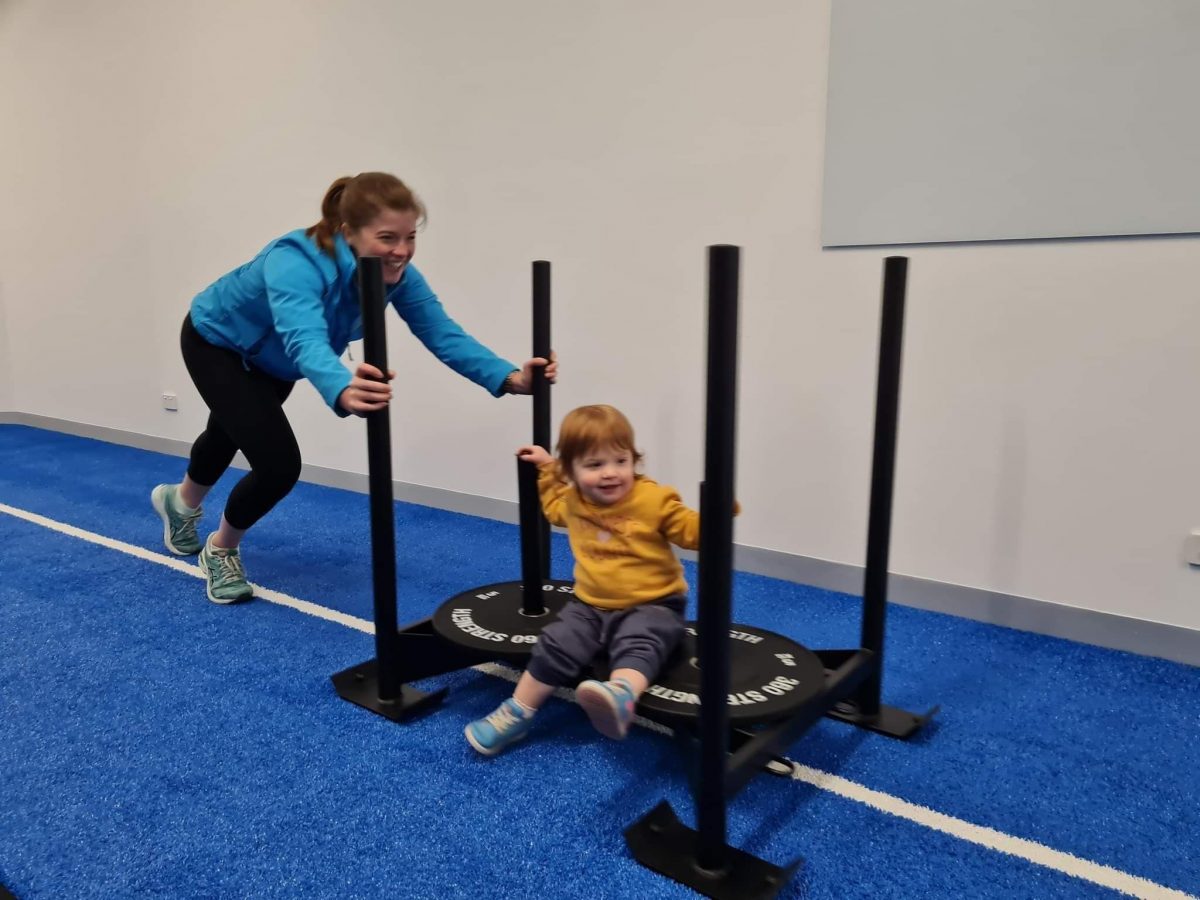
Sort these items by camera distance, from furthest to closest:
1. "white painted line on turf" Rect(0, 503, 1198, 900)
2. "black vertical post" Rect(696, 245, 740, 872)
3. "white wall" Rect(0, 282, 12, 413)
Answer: "white wall" Rect(0, 282, 12, 413) → "white painted line on turf" Rect(0, 503, 1198, 900) → "black vertical post" Rect(696, 245, 740, 872)

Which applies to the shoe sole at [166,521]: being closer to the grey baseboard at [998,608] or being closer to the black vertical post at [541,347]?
the black vertical post at [541,347]

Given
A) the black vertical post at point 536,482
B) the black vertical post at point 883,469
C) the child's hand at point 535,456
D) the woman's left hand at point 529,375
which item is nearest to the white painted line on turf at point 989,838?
the black vertical post at point 883,469

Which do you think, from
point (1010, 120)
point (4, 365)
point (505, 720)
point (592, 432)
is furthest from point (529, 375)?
point (4, 365)

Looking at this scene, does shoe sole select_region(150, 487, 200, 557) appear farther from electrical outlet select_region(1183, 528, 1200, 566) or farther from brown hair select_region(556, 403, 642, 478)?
electrical outlet select_region(1183, 528, 1200, 566)

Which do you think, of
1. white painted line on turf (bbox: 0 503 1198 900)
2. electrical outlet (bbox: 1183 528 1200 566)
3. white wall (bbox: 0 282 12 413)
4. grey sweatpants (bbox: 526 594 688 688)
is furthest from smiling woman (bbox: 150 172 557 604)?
white wall (bbox: 0 282 12 413)

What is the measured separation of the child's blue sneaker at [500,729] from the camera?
5.14 ft

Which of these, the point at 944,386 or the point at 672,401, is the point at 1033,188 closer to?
the point at 944,386

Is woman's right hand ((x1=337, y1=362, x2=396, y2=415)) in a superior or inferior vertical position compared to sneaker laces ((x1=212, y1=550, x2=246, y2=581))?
superior

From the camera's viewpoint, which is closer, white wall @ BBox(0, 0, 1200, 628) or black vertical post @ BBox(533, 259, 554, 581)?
black vertical post @ BBox(533, 259, 554, 581)

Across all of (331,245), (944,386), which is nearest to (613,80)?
(331,245)

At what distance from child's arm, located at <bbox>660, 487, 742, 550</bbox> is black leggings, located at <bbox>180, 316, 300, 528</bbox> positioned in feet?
3.81

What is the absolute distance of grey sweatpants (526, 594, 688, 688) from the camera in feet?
4.97

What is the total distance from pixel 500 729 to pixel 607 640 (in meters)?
0.26

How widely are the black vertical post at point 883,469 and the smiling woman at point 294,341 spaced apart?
73cm
